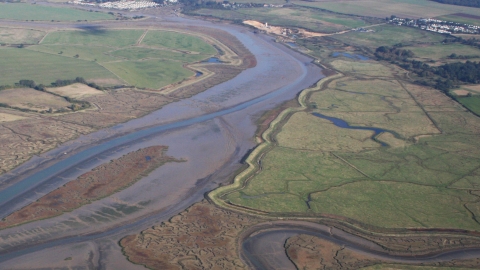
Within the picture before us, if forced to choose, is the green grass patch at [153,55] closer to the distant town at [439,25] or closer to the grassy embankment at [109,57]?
the grassy embankment at [109,57]

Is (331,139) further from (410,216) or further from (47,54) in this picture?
(47,54)

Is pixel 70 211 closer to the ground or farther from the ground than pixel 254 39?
closer to the ground

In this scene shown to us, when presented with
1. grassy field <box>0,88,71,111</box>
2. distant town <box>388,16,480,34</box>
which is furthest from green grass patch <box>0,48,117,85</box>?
distant town <box>388,16,480,34</box>

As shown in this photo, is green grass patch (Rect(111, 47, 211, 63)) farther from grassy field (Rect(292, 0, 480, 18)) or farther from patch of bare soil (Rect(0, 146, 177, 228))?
grassy field (Rect(292, 0, 480, 18))

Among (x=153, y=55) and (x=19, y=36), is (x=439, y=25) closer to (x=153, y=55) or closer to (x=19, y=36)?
(x=153, y=55)

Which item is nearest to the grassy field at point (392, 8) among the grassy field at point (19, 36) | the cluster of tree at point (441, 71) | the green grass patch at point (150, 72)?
the cluster of tree at point (441, 71)

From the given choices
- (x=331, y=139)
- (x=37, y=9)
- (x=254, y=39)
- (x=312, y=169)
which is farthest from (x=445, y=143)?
(x=37, y=9)

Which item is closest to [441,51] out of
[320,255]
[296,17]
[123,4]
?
[296,17]
